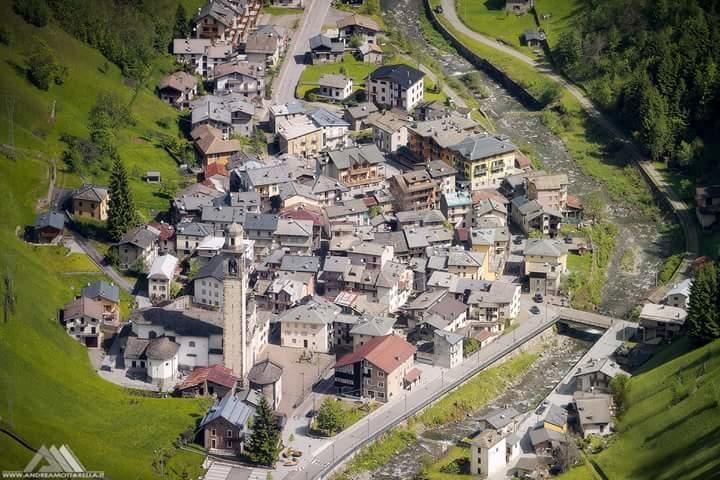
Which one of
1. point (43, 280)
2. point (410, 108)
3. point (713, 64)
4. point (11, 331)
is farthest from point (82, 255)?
point (713, 64)

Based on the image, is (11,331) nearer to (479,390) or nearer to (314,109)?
(479,390)

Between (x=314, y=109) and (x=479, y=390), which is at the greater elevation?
(x=314, y=109)

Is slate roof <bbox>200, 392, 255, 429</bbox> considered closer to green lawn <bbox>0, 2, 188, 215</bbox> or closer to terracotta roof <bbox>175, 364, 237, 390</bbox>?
terracotta roof <bbox>175, 364, 237, 390</bbox>

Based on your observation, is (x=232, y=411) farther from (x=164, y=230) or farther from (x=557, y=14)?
(x=557, y=14)

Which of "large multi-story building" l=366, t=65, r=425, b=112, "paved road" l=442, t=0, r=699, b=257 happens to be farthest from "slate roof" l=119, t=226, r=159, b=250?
"paved road" l=442, t=0, r=699, b=257

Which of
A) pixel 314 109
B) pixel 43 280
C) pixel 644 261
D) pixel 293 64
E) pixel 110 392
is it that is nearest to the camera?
pixel 110 392

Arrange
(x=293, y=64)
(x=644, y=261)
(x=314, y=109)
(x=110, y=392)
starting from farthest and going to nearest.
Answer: (x=293, y=64), (x=314, y=109), (x=644, y=261), (x=110, y=392)

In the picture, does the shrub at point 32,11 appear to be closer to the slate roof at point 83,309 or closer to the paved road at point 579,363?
the slate roof at point 83,309
